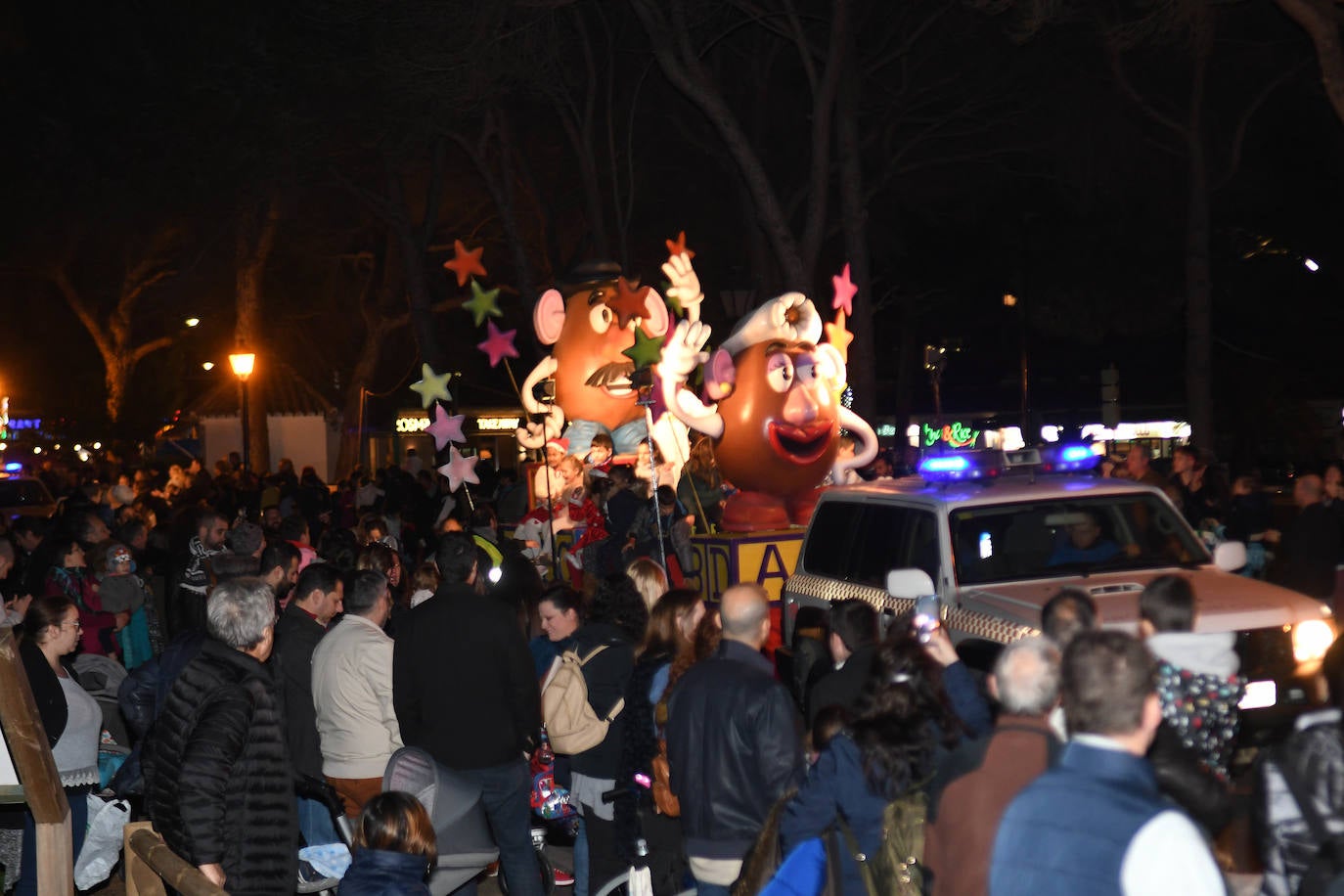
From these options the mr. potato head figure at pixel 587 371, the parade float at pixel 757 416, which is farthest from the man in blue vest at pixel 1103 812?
the mr. potato head figure at pixel 587 371

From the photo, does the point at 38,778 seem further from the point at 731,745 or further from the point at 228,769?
the point at 731,745

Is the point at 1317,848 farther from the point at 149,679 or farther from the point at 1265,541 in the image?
the point at 1265,541

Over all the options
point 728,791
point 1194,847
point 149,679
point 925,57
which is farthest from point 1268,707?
point 925,57

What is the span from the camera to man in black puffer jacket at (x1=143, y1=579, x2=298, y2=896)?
5.10 meters

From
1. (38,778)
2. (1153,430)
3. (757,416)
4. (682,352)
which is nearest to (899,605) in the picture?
(38,778)

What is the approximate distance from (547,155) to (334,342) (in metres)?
18.5

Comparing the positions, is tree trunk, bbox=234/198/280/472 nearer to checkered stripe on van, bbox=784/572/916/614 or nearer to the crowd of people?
checkered stripe on van, bbox=784/572/916/614

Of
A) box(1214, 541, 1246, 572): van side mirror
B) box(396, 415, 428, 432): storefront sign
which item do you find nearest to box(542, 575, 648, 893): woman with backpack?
box(1214, 541, 1246, 572): van side mirror

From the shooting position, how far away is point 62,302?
43469 mm

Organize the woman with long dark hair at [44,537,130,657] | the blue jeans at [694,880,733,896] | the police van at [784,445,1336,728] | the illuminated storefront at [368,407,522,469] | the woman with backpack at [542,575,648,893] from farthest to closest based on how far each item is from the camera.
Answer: the illuminated storefront at [368,407,522,469] < the woman with long dark hair at [44,537,130,657] < the police van at [784,445,1336,728] < the woman with backpack at [542,575,648,893] < the blue jeans at [694,880,733,896]

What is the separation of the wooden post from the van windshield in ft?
15.8

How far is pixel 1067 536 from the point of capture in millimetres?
8336

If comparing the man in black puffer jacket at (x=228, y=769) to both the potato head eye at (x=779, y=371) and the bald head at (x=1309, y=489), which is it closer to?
the bald head at (x=1309, y=489)

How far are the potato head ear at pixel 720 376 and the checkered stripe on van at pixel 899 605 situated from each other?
3.84 m
